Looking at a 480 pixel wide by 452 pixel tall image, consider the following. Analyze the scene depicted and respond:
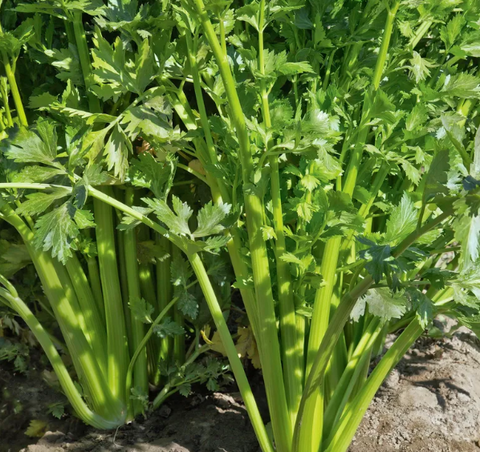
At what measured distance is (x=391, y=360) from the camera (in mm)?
1385

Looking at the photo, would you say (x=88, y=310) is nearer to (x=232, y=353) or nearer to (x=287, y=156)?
(x=232, y=353)

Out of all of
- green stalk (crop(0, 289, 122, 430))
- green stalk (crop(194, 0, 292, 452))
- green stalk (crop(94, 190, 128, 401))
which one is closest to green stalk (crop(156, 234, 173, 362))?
green stalk (crop(94, 190, 128, 401))

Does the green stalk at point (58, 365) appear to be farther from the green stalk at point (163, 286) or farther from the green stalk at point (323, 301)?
the green stalk at point (323, 301)

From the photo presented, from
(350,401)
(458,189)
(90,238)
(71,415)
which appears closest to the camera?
(458,189)

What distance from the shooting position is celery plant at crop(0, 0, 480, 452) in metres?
1.21

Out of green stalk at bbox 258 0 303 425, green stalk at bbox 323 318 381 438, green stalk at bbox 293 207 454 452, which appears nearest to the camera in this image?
green stalk at bbox 293 207 454 452

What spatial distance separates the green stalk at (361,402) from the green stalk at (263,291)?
123 mm

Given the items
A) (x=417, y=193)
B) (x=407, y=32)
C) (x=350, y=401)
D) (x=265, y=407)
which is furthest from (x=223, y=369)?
(x=407, y=32)

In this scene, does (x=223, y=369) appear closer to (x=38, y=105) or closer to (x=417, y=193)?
(x=417, y=193)

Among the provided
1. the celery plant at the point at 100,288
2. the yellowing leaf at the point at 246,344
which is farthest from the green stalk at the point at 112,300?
the yellowing leaf at the point at 246,344

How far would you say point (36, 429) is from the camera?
172 centimetres

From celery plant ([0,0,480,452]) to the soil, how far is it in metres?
0.14

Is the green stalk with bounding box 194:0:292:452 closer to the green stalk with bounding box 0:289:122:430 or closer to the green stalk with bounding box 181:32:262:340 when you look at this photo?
the green stalk with bounding box 181:32:262:340

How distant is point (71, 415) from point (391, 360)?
97 centimetres
